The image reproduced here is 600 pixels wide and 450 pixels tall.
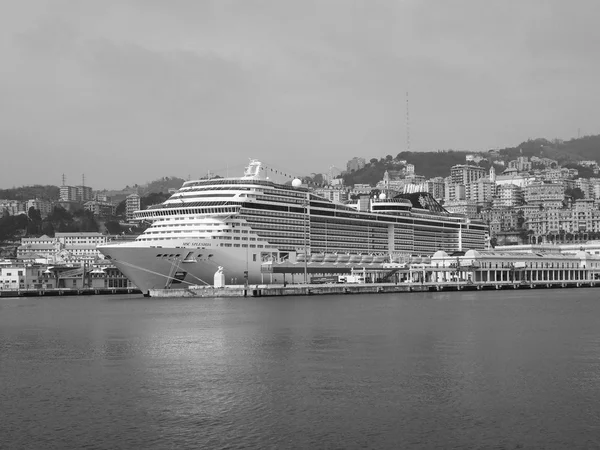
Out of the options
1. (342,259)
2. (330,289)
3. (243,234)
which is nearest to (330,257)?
(342,259)

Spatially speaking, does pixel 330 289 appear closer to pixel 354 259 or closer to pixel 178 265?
pixel 354 259

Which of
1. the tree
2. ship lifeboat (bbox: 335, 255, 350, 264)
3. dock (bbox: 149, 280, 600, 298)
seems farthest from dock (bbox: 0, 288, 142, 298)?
the tree

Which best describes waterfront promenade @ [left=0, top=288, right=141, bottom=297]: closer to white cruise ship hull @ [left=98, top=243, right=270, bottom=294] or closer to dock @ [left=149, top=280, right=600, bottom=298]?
white cruise ship hull @ [left=98, top=243, right=270, bottom=294]

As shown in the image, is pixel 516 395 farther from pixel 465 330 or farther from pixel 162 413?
pixel 465 330

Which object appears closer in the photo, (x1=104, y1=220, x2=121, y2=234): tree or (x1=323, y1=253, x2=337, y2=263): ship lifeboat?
(x1=323, y1=253, x2=337, y2=263): ship lifeboat

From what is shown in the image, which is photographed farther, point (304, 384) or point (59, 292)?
point (59, 292)

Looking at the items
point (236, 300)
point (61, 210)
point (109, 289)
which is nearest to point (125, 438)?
point (236, 300)

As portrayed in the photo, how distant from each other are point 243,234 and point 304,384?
40412 millimetres

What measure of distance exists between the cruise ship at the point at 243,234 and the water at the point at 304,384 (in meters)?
20.6

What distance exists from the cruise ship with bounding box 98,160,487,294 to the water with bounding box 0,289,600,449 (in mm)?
20641

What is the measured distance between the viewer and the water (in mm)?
16766

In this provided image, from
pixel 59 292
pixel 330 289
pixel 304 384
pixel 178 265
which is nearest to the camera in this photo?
pixel 304 384

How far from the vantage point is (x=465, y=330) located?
33.8 metres

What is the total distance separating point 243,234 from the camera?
61.7m
